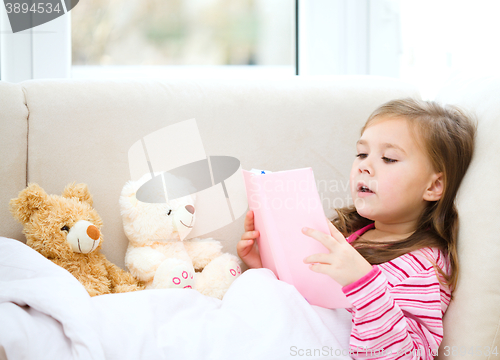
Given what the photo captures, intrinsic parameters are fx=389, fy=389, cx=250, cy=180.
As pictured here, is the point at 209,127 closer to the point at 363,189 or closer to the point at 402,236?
the point at 363,189

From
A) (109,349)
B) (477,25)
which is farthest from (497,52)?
(109,349)

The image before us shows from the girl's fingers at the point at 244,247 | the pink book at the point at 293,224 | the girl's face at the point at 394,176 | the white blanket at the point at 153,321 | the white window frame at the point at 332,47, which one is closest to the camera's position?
the white blanket at the point at 153,321

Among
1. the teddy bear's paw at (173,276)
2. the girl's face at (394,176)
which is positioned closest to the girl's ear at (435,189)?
the girl's face at (394,176)

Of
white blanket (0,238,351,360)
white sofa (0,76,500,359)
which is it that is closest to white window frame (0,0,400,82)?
white sofa (0,76,500,359)

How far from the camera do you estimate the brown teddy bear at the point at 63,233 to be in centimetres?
86

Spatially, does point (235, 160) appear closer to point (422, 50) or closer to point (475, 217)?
point (475, 217)

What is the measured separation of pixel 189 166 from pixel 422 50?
3.45 feet

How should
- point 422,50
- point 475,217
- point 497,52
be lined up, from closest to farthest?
point 475,217, point 497,52, point 422,50

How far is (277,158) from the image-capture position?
1096 millimetres

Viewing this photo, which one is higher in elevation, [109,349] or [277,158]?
[277,158]

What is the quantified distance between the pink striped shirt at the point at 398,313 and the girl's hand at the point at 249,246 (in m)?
0.30

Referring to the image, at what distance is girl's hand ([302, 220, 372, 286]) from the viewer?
71 cm

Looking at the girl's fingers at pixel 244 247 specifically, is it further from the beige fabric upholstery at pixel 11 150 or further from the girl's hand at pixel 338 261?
the beige fabric upholstery at pixel 11 150

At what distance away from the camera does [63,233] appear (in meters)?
0.86
